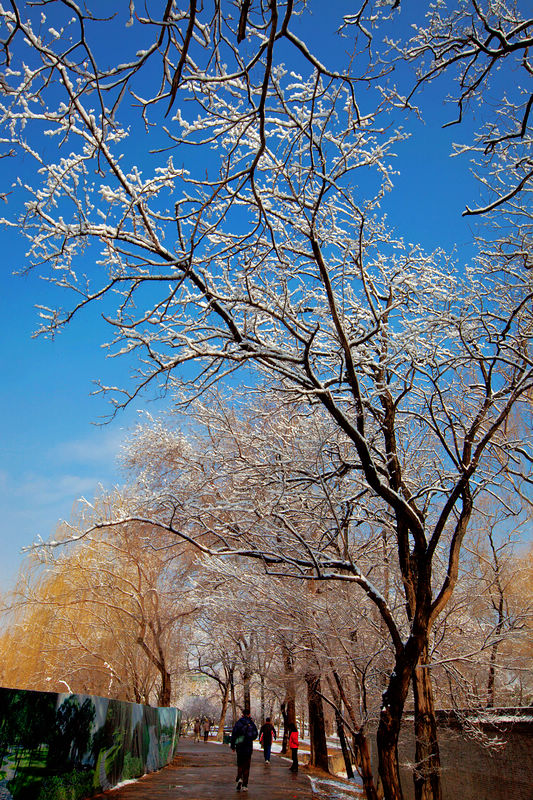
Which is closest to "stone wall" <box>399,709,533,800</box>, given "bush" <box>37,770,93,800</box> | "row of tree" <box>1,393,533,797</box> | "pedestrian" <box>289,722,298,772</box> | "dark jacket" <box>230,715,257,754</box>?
"row of tree" <box>1,393,533,797</box>

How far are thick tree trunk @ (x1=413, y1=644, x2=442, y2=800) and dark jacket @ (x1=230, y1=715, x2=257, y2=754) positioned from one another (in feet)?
17.8

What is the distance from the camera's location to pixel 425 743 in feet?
23.5

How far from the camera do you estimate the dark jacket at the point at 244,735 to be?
11898 mm

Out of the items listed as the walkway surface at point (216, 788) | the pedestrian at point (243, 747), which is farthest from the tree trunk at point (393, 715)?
the pedestrian at point (243, 747)

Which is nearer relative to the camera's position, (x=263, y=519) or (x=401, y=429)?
(x=263, y=519)

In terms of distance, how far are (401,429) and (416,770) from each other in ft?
17.5

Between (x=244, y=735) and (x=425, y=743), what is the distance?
610 centimetres

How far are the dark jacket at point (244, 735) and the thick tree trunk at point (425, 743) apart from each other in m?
5.43

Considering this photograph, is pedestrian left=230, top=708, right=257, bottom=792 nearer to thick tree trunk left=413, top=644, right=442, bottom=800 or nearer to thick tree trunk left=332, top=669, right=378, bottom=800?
thick tree trunk left=332, top=669, right=378, bottom=800

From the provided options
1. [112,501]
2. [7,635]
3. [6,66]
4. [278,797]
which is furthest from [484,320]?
[7,635]

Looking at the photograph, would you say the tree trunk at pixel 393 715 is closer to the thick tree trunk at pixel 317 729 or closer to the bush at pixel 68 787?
the bush at pixel 68 787

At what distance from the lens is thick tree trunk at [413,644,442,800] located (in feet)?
23.4

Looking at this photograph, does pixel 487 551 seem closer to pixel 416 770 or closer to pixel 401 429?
pixel 401 429

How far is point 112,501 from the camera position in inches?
916
